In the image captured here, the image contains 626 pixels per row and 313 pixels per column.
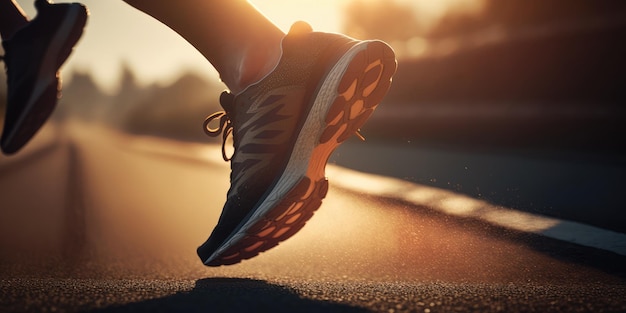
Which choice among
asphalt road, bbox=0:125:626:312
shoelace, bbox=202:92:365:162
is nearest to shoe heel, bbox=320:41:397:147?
shoelace, bbox=202:92:365:162

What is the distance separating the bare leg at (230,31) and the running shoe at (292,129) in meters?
0.06

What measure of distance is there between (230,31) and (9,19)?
35.2 inches

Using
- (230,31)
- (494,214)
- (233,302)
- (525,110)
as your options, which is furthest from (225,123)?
(525,110)

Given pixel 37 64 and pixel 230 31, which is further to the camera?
pixel 37 64

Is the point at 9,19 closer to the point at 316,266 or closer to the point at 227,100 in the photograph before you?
the point at 227,100

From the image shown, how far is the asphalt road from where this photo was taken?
3.95 ft

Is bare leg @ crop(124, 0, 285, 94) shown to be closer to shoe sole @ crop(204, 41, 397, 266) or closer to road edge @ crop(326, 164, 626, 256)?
shoe sole @ crop(204, 41, 397, 266)

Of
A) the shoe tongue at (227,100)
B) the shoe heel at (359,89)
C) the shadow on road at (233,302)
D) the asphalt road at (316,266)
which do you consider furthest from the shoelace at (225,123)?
the shadow on road at (233,302)

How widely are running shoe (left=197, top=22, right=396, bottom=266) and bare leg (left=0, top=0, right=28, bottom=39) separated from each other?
0.91 m

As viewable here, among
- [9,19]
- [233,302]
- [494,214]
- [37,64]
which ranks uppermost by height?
[494,214]

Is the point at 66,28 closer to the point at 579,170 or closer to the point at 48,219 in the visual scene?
the point at 48,219

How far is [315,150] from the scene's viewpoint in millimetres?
1562

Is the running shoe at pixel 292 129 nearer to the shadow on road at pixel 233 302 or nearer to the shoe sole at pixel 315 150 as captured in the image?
the shoe sole at pixel 315 150

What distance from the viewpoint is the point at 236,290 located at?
132 cm
